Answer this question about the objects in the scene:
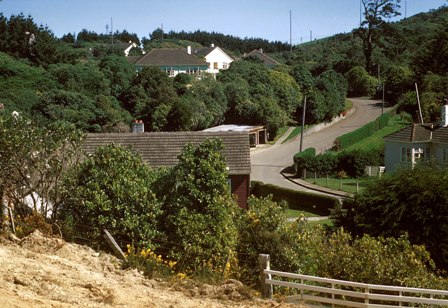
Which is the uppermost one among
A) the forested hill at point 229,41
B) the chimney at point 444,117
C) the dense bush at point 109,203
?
the forested hill at point 229,41

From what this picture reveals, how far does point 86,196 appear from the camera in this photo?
17031 millimetres

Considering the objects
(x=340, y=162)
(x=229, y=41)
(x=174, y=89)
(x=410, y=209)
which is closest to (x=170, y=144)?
(x=410, y=209)

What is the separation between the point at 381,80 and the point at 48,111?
53.3 m

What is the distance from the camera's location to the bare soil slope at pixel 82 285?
39.0 feet

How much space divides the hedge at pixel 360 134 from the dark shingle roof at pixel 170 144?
32.2 meters

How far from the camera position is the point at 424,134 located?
A: 153 feet

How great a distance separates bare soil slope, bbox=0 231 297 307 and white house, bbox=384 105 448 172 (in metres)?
33.8

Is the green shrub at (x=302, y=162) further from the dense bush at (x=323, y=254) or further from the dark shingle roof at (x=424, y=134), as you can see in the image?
the dense bush at (x=323, y=254)

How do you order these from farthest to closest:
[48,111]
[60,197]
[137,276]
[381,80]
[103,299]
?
[381,80] → [48,111] → [60,197] → [137,276] → [103,299]

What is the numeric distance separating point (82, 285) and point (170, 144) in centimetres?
1956

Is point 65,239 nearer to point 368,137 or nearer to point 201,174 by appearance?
point 201,174

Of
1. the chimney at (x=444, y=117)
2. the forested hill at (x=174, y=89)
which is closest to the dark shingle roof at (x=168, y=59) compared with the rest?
the forested hill at (x=174, y=89)

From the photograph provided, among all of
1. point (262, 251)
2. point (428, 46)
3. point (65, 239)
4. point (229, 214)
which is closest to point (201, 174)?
point (229, 214)

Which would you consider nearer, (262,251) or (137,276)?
(137,276)
